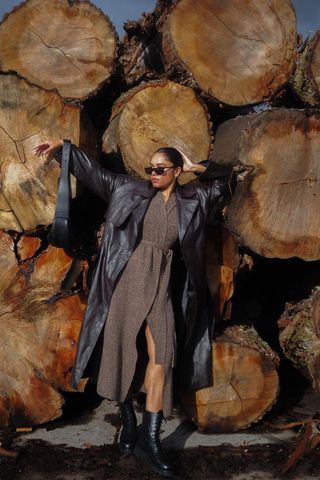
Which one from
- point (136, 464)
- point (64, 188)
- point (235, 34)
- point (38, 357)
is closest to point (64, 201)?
point (64, 188)

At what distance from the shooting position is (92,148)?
380 cm

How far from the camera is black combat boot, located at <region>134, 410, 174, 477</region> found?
3316mm

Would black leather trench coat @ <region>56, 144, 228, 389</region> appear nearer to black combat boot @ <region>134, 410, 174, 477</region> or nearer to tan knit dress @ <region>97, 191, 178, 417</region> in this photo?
tan knit dress @ <region>97, 191, 178, 417</region>

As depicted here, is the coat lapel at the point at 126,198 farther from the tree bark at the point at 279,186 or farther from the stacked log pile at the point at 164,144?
the tree bark at the point at 279,186

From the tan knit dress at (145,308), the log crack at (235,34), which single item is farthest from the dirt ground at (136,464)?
the log crack at (235,34)

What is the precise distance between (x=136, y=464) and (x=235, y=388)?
2.62 ft

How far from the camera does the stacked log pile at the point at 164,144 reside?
3.62 meters

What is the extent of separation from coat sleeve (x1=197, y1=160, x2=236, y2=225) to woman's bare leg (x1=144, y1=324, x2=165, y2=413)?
0.82 m

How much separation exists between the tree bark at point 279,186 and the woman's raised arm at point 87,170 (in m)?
0.71

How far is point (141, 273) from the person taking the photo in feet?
11.2

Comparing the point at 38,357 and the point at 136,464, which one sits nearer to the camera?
the point at 136,464

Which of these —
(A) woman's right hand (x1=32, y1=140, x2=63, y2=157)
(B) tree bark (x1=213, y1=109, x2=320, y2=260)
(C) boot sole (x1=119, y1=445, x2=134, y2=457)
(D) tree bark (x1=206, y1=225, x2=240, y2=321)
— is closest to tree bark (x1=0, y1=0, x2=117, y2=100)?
(A) woman's right hand (x1=32, y1=140, x2=63, y2=157)

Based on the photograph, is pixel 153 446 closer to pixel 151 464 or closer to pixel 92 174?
pixel 151 464

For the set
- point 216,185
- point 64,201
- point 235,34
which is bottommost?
point 64,201
